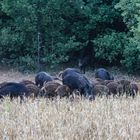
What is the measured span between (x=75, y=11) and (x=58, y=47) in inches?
65.4

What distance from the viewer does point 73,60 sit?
17.9 meters

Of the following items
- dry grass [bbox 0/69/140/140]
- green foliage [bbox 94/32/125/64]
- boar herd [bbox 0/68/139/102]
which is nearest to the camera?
dry grass [bbox 0/69/140/140]

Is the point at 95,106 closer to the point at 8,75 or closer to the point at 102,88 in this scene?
the point at 102,88

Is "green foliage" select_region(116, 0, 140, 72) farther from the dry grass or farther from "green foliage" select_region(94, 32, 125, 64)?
the dry grass

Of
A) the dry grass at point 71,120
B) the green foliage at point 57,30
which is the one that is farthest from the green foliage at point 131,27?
the dry grass at point 71,120

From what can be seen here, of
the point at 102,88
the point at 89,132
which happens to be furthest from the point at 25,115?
the point at 102,88

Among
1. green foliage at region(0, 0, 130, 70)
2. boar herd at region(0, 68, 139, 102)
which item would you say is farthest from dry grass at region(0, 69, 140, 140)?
green foliage at region(0, 0, 130, 70)

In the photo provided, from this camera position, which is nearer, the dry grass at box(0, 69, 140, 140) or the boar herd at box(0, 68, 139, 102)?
the dry grass at box(0, 69, 140, 140)

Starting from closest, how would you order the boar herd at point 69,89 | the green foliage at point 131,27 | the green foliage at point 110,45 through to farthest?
the boar herd at point 69,89 < the green foliage at point 131,27 < the green foliage at point 110,45

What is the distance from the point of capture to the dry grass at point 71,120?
4.95 m

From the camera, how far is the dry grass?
4.95m

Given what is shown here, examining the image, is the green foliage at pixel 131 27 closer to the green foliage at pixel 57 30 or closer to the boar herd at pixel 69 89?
the green foliage at pixel 57 30

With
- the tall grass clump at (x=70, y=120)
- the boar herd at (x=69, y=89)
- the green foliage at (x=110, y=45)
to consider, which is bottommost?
the tall grass clump at (x=70, y=120)

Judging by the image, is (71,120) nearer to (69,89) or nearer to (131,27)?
(69,89)
